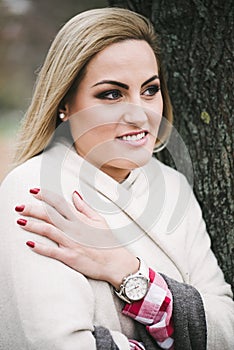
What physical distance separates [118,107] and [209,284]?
23.8 inches

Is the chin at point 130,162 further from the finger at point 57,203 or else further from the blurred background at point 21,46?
the blurred background at point 21,46

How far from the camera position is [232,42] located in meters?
2.56

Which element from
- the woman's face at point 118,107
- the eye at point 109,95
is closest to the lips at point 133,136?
the woman's face at point 118,107

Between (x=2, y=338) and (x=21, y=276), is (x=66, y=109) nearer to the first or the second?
(x=21, y=276)

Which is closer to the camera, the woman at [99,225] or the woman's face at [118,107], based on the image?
the woman at [99,225]

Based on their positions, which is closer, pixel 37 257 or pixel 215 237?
pixel 37 257

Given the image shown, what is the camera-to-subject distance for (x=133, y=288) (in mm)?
2084

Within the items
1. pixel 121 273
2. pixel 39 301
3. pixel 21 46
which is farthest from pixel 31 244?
pixel 21 46

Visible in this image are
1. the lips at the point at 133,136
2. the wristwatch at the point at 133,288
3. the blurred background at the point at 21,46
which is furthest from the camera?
the blurred background at the point at 21,46

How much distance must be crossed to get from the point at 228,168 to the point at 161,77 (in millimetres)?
401

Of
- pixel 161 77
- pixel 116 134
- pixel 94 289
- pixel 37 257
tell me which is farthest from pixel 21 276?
pixel 161 77

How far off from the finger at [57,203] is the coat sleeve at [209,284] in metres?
0.43

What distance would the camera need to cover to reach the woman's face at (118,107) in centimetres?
216

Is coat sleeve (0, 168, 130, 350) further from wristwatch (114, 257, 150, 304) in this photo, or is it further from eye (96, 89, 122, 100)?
eye (96, 89, 122, 100)
